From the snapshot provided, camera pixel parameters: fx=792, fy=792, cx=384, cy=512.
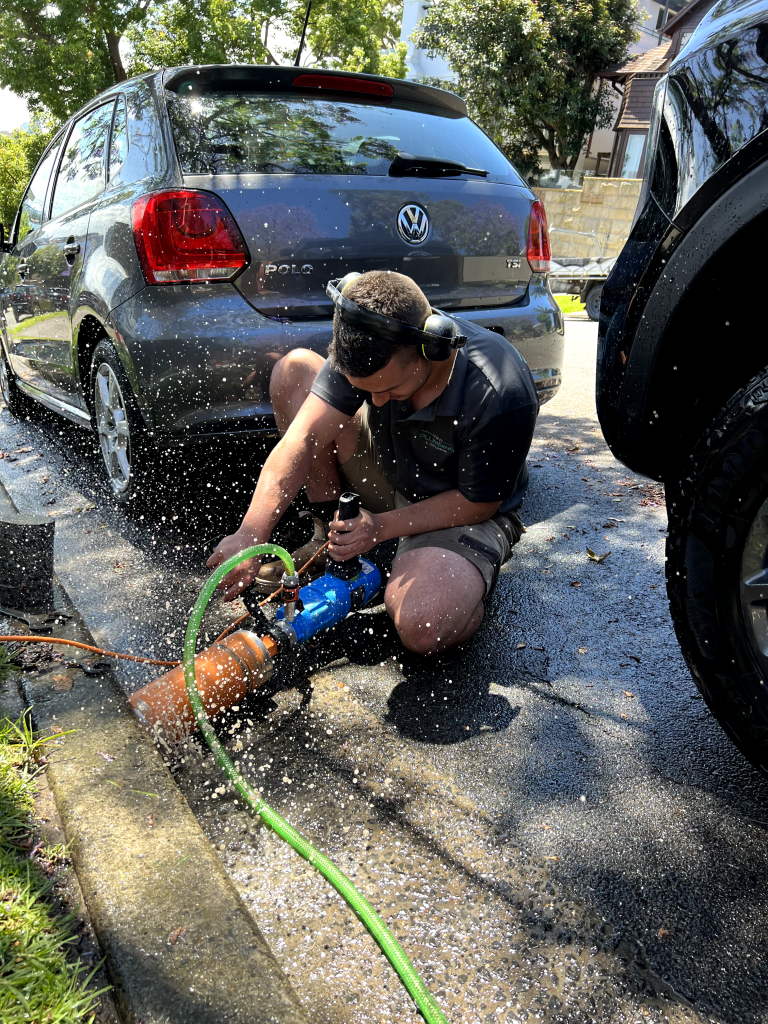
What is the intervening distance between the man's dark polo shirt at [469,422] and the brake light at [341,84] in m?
1.41

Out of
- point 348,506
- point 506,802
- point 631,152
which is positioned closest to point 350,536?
point 348,506

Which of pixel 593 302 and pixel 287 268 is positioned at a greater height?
pixel 287 268

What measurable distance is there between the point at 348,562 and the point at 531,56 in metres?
26.9

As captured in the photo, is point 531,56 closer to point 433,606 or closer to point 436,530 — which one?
point 436,530

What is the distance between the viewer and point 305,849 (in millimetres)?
1731

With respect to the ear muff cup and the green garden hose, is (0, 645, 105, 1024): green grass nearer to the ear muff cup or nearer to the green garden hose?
the green garden hose

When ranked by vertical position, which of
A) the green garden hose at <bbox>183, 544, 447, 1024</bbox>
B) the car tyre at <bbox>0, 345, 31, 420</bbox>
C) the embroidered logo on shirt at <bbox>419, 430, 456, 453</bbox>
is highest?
the embroidered logo on shirt at <bbox>419, 430, 456, 453</bbox>

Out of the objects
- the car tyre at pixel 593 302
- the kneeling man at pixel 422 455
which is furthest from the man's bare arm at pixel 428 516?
the car tyre at pixel 593 302

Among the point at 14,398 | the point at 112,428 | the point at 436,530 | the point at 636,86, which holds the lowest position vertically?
the point at 14,398

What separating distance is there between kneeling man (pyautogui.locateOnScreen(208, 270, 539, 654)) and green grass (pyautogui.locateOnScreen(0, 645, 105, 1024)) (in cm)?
80

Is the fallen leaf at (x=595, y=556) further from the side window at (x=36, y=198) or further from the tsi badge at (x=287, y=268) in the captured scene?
the side window at (x=36, y=198)

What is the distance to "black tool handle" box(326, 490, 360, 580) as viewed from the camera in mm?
2426

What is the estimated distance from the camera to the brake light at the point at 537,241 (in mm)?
3811

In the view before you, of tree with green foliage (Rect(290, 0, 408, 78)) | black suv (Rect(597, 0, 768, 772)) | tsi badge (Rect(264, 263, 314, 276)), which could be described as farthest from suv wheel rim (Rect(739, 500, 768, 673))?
tree with green foliage (Rect(290, 0, 408, 78))
